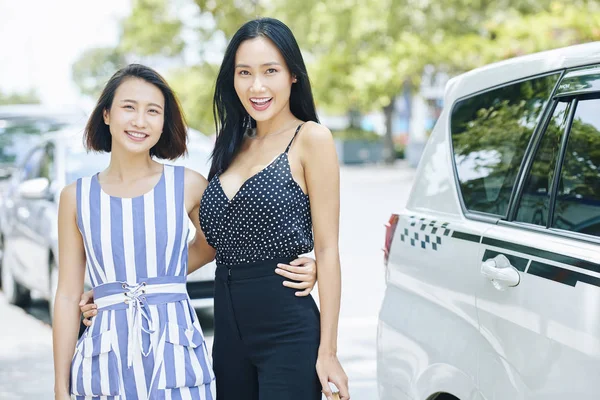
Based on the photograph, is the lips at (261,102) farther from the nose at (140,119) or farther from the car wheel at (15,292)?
the car wheel at (15,292)

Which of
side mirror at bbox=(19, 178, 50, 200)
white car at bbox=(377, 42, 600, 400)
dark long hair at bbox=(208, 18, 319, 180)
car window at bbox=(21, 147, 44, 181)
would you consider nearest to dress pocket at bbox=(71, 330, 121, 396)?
dark long hair at bbox=(208, 18, 319, 180)

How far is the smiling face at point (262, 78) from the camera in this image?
2729mm

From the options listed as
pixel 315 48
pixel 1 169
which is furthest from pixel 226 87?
pixel 315 48

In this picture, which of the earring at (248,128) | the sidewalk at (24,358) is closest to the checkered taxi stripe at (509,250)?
the earring at (248,128)

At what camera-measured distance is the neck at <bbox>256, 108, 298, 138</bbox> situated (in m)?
2.83

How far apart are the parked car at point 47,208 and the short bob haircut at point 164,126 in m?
3.71

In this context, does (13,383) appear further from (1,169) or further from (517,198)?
(1,169)

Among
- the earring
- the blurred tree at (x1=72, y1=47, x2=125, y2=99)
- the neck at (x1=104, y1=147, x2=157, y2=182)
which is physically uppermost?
the blurred tree at (x1=72, y1=47, x2=125, y2=99)

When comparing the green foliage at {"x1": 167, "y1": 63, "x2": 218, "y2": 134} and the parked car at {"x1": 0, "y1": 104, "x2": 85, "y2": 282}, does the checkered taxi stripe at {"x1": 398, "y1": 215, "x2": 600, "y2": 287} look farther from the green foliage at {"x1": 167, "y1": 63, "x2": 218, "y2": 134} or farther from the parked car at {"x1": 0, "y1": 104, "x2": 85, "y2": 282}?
the green foliage at {"x1": 167, "y1": 63, "x2": 218, "y2": 134}

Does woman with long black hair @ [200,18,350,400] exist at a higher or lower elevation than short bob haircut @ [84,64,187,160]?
lower

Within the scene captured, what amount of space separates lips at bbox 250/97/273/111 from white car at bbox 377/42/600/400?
79cm

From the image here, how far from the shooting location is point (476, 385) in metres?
2.62

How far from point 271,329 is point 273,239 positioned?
27 centimetres

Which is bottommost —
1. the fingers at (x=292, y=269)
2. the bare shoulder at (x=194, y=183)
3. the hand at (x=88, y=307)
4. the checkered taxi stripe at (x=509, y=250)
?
the hand at (x=88, y=307)
